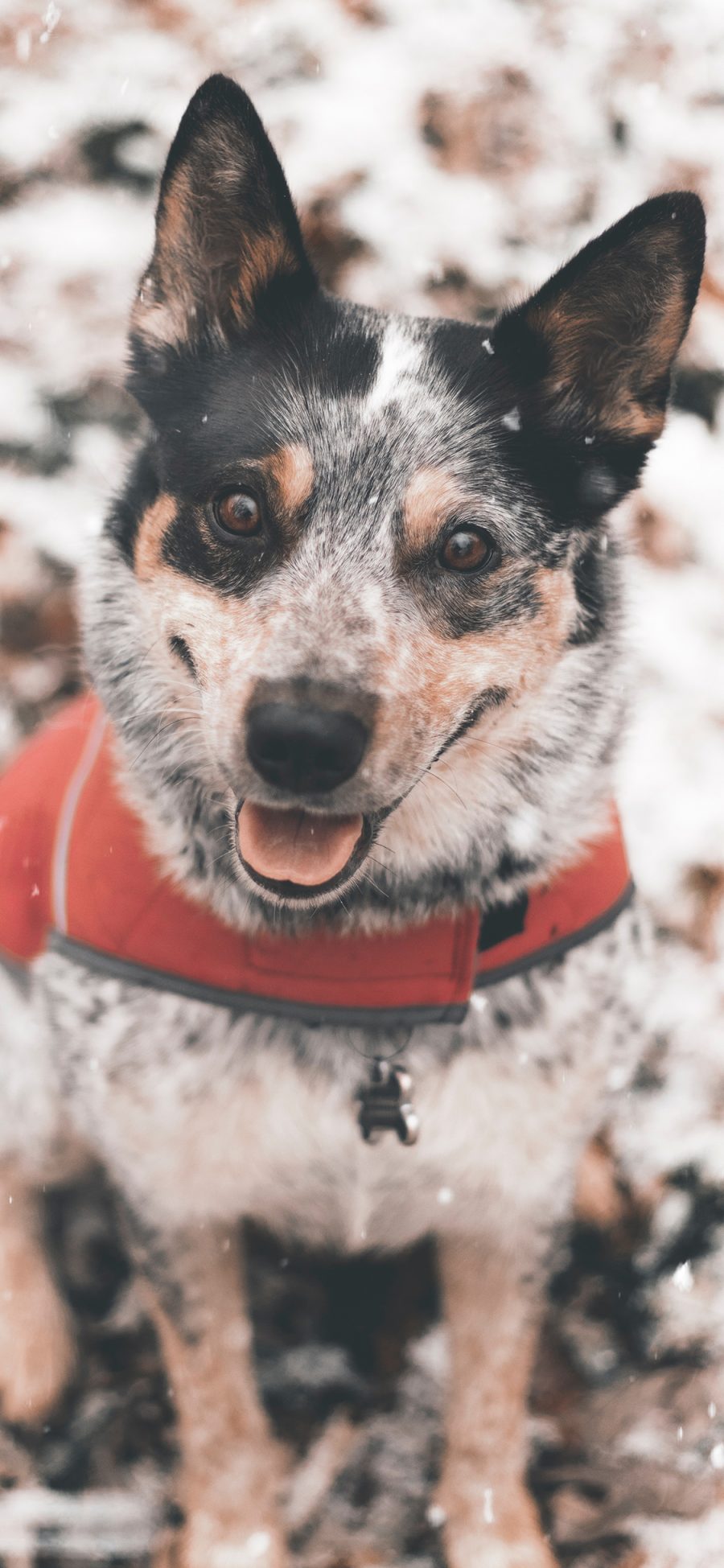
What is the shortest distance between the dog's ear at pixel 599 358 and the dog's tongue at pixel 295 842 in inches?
25.4

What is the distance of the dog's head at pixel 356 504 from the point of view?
5.59 feet

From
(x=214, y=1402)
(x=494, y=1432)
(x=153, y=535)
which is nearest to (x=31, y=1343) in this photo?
(x=214, y=1402)

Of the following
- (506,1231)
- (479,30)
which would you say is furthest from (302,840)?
(479,30)

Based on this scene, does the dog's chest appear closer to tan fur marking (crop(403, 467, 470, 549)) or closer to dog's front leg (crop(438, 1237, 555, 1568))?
dog's front leg (crop(438, 1237, 555, 1568))

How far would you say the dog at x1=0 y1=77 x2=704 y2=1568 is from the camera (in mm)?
1770

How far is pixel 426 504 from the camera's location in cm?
182

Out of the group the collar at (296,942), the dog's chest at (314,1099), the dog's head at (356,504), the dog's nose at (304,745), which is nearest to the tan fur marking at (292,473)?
the dog's head at (356,504)

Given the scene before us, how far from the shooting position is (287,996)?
1979 millimetres

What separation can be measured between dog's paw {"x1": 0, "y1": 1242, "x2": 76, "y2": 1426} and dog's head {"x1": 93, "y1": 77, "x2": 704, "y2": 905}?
1.27 meters

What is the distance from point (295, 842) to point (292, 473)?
54 cm

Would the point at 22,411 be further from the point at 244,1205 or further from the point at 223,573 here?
the point at 244,1205

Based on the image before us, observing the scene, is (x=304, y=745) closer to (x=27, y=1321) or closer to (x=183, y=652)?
(x=183, y=652)

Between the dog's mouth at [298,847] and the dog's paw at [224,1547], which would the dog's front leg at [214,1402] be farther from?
the dog's mouth at [298,847]

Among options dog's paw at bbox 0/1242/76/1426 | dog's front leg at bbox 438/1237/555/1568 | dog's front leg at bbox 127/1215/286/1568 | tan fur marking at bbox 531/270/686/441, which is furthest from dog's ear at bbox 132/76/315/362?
dog's paw at bbox 0/1242/76/1426
